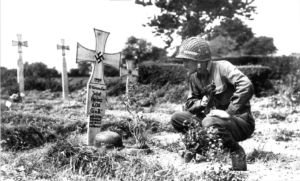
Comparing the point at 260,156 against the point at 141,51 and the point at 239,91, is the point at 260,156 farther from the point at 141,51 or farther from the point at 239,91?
the point at 141,51

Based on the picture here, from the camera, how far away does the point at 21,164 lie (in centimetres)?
458

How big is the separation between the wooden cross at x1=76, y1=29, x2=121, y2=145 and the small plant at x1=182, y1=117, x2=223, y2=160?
6.21ft

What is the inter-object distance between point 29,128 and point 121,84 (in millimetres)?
8775

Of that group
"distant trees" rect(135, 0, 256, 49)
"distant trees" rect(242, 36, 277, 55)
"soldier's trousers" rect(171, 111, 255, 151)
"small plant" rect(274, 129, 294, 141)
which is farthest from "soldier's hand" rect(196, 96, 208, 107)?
"distant trees" rect(242, 36, 277, 55)

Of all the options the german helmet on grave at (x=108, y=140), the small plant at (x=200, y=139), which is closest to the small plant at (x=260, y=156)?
the small plant at (x=200, y=139)

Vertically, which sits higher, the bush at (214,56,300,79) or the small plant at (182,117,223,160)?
the bush at (214,56,300,79)

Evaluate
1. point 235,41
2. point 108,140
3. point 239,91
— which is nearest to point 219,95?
point 239,91

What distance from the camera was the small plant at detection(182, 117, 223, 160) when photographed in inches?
153

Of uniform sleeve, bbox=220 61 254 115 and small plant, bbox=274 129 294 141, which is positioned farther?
small plant, bbox=274 129 294 141

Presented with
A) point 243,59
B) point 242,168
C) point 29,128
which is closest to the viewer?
point 242,168

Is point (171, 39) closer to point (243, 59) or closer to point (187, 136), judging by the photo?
point (243, 59)

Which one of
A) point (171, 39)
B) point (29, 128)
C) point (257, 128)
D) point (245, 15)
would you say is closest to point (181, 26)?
point (171, 39)

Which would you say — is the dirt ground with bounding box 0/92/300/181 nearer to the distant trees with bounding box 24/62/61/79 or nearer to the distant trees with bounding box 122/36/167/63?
the distant trees with bounding box 24/62/61/79

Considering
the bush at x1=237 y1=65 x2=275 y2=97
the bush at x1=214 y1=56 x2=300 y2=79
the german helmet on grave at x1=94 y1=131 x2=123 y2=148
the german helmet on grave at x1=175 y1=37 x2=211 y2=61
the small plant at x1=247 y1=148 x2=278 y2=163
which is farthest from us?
the bush at x1=214 y1=56 x2=300 y2=79
